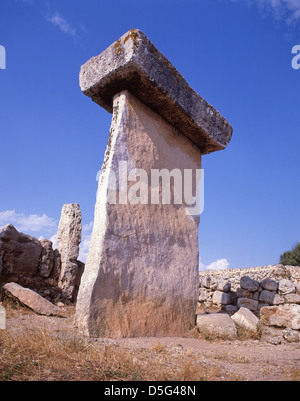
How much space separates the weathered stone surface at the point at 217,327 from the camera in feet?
13.9

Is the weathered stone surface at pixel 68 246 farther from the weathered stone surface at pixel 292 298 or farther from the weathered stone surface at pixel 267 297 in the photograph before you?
the weathered stone surface at pixel 292 298

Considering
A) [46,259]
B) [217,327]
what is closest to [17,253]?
[46,259]

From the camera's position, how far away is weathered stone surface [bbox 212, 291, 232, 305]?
7527 mm

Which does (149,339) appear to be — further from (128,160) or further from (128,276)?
(128,160)

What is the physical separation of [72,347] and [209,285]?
6.02m

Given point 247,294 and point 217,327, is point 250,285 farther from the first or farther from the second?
point 217,327

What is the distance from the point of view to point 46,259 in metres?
6.73

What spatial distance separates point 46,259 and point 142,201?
360cm

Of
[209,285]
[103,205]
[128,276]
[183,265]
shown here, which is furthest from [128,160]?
[209,285]

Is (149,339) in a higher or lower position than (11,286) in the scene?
lower

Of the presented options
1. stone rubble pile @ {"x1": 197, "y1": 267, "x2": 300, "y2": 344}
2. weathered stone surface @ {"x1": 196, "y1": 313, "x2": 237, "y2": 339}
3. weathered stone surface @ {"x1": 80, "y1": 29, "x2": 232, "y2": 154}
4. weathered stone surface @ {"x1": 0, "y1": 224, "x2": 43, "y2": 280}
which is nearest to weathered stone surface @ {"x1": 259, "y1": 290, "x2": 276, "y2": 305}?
stone rubble pile @ {"x1": 197, "y1": 267, "x2": 300, "y2": 344}

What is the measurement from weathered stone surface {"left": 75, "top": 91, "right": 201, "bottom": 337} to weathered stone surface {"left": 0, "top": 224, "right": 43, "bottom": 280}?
327 centimetres
